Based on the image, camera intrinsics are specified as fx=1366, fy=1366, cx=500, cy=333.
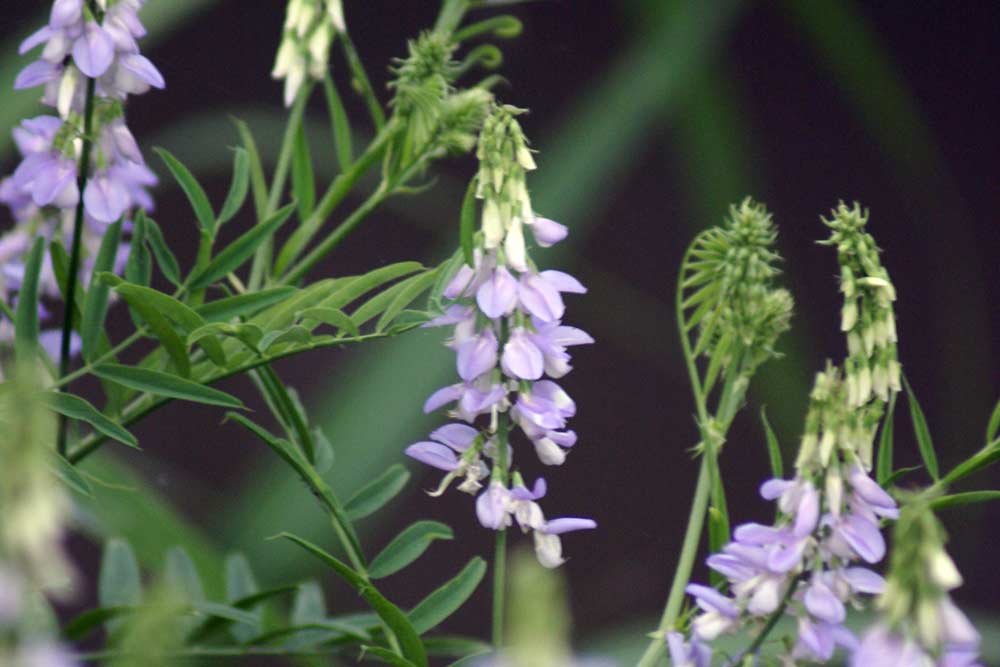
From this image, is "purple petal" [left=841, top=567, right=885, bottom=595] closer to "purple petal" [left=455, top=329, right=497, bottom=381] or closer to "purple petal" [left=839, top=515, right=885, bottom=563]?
"purple petal" [left=839, top=515, right=885, bottom=563]

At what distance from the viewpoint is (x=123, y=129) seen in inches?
18.9

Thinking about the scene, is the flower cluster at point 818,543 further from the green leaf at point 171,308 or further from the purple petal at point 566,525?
the green leaf at point 171,308

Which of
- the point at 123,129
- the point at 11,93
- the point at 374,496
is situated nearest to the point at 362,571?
the point at 374,496

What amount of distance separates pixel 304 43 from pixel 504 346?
0.23 m

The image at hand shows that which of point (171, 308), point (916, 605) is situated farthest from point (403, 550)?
point (916, 605)

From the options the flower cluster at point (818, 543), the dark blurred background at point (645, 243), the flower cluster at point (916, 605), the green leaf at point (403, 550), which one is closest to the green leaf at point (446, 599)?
the green leaf at point (403, 550)

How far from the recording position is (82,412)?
44 centimetres

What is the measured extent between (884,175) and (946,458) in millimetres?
333

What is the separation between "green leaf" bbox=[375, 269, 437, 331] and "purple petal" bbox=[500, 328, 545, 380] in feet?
0.17

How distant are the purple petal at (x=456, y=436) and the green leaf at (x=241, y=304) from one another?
0.27ft

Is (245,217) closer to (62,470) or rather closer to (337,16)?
(337,16)

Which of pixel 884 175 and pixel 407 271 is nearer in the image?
pixel 407 271

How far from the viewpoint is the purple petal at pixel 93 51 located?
1.40ft

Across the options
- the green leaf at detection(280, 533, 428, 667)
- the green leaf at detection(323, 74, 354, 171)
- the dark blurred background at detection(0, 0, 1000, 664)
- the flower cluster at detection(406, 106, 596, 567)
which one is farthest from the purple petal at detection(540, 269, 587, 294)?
the dark blurred background at detection(0, 0, 1000, 664)
